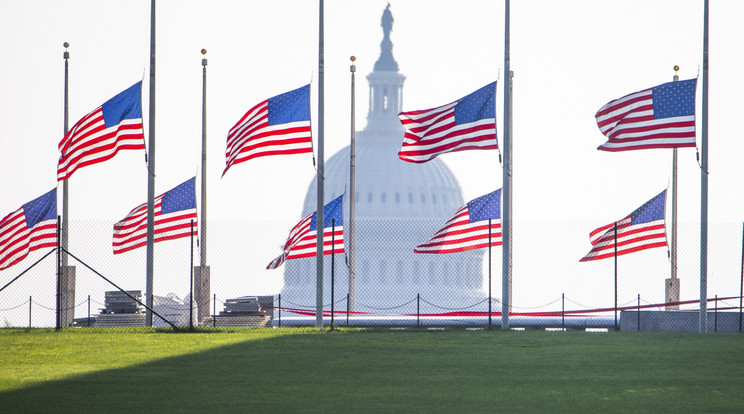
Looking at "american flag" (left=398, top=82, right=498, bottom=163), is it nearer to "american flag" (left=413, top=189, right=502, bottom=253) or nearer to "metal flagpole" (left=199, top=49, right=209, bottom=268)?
"american flag" (left=413, top=189, right=502, bottom=253)

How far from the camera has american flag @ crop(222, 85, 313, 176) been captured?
28.5 meters

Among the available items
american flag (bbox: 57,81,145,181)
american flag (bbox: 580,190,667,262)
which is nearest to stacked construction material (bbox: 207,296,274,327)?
american flag (bbox: 57,81,145,181)

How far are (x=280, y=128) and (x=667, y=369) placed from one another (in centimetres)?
1311

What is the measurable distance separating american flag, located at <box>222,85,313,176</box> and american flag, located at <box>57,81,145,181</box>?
8.46ft

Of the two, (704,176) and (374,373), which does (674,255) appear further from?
(374,373)

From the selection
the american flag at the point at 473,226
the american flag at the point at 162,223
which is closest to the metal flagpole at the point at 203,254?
the american flag at the point at 162,223

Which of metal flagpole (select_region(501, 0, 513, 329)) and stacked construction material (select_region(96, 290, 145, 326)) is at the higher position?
metal flagpole (select_region(501, 0, 513, 329))

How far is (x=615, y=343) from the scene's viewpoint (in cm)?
2095

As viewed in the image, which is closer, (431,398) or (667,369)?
(431,398)

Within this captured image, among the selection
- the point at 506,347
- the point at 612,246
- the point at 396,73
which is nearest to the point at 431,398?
the point at 506,347

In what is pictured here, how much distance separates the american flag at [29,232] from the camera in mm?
33906

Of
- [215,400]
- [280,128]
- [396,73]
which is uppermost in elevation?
[396,73]

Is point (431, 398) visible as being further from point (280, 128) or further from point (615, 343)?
point (280, 128)

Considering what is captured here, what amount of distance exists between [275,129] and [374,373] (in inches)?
487
